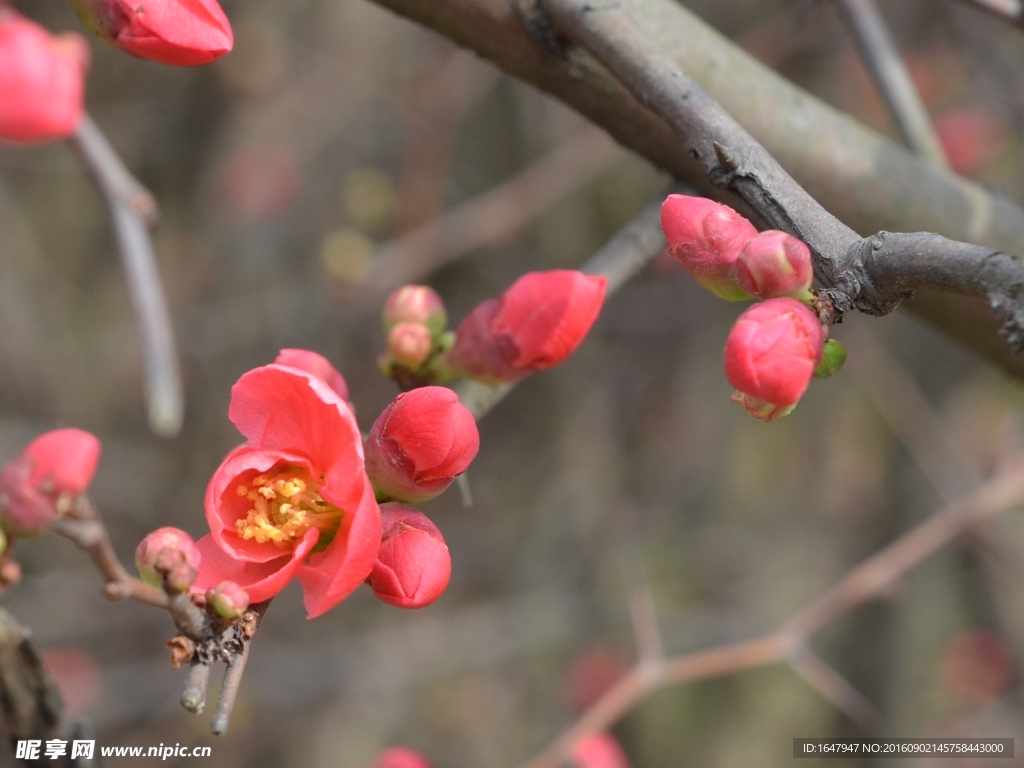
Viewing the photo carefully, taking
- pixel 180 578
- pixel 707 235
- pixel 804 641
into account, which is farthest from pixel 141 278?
pixel 804 641

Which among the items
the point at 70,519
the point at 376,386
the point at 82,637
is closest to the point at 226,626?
the point at 70,519

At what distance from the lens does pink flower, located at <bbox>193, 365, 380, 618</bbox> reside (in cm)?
84

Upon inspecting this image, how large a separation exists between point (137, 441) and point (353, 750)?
149cm

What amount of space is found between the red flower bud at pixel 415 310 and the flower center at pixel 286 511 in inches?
12.3

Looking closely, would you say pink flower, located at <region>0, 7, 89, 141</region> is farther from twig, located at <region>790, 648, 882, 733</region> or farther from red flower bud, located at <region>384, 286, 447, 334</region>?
twig, located at <region>790, 648, 882, 733</region>

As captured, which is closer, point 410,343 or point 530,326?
point 530,326

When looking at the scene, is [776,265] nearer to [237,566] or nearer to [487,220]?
[237,566]

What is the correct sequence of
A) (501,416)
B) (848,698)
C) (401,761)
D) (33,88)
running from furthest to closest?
(501,416) < (848,698) < (401,761) < (33,88)

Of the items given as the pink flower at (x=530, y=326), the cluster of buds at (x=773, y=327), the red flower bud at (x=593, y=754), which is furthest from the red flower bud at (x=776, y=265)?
the red flower bud at (x=593, y=754)

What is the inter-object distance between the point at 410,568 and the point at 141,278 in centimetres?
49

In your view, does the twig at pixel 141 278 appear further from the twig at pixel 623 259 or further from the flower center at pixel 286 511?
the twig at pixel 623 259

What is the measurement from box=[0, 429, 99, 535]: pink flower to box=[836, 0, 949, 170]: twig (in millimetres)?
1285

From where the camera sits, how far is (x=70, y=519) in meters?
0.73

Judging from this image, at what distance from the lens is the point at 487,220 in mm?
2949
